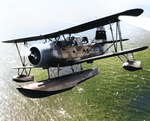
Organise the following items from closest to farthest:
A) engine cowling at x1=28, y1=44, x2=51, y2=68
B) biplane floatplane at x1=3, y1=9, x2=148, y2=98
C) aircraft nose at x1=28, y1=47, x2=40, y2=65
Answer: biplane floatplane at x1=3, y1=9, x2=148, y2=98 < engine cowling at x1=28, y1=44, x2=51, y2=68 < aircraft nose at x1=28, y1=47, x2=40, y2=65

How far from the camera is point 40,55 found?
729cm

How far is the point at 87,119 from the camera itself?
31.0ft

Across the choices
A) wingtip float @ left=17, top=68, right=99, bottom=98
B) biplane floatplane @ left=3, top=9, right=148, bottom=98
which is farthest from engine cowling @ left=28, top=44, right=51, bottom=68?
wingtip float @ left=17, top=68, right=99, bottom=98

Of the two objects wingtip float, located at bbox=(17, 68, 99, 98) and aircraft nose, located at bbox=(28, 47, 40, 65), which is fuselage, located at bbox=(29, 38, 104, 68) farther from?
wingtip float, located at bbox=(17, 68, 99, 98)

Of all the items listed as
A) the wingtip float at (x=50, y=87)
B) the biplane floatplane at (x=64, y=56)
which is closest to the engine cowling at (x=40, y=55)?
the biplane floatplane at (x=64, y=56)

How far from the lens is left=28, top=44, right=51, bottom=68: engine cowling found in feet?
24.0

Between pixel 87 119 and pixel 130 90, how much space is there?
3.96 meters

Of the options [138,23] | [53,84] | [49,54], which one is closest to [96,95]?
[53,84]

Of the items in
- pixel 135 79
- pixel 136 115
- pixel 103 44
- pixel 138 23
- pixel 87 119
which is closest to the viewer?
pixel 138 23

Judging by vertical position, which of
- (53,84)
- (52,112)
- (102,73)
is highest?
(53,84)

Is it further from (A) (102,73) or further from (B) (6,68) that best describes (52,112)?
(B) (6,68)

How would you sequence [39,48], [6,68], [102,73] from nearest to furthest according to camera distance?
[39,48], [102,73], [6,68]

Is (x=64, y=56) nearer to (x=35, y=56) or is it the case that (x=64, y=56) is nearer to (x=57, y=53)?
(x=57, y=53)

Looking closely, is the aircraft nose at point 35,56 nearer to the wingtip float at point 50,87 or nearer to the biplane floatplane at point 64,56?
the biplane floatplane at point 64,56
